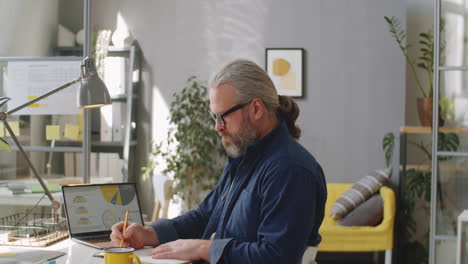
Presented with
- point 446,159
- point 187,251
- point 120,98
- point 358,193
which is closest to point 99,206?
point 187,251

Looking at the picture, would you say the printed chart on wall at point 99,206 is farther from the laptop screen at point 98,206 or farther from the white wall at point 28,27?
the white wall at point 28,27

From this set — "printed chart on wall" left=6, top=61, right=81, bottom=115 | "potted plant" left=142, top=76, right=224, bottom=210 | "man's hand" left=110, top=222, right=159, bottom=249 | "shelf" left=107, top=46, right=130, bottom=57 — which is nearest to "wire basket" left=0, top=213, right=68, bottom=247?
"man's hand" left=110, top=222, right=159, bottom=249

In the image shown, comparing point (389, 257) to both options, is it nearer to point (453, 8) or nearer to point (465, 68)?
point (465, 68)

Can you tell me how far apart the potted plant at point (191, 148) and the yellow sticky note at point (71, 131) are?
2.19 meters

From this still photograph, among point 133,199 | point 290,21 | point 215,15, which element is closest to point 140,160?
point 215,15

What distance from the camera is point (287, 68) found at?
→ 5508mm

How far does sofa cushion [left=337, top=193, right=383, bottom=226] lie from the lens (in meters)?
4.71

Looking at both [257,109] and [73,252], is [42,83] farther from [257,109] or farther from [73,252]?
[257,109]

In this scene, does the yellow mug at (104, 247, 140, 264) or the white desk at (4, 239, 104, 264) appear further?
the white desk at (4, 239, 104, 264)

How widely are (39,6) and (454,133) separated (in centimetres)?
293

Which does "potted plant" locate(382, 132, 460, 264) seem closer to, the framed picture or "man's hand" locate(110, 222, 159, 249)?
the framed picture

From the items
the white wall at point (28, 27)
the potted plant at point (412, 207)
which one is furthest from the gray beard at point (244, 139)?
the potted plant at point (412, 207)

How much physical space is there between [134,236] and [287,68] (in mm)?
3636

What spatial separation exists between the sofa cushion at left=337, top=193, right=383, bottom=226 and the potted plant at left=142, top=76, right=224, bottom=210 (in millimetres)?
1396
